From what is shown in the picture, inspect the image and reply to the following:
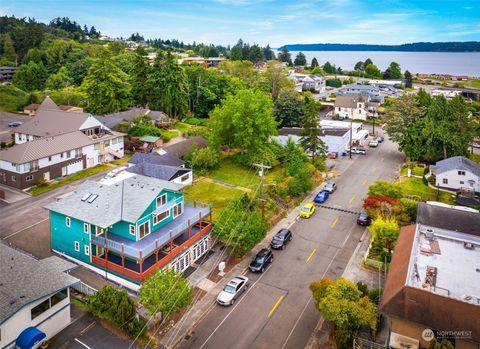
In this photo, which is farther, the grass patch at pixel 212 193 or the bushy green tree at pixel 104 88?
the bushy green tree at pixel 104 88

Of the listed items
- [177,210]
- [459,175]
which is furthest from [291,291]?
[459,175]

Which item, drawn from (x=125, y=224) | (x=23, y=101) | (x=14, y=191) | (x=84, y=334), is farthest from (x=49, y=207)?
(x=23, y=101)

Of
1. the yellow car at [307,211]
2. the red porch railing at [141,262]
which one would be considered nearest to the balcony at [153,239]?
the red porch railing at [141,262]

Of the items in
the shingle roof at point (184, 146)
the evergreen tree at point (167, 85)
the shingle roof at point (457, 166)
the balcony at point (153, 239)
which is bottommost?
the balcony at point (153, 239)

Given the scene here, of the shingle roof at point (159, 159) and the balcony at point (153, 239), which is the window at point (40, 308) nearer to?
the balcony at point (153, 239)

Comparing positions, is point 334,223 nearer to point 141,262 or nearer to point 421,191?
point 421,191

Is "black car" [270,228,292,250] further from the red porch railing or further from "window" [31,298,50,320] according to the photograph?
"window" [31,298,50,320]

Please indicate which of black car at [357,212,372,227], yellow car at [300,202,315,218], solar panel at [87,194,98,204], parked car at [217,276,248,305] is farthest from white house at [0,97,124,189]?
black car at [357,212,372,227]
